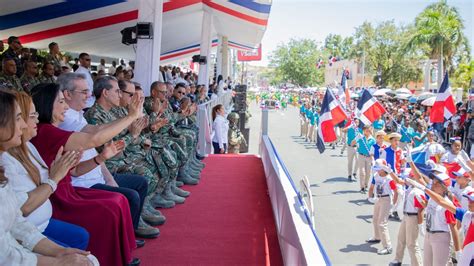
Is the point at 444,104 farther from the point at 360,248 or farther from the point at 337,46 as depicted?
the point at 337,46

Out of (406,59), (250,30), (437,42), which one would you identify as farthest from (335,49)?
(250,30)

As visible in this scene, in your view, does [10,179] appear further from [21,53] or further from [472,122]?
[472,122]

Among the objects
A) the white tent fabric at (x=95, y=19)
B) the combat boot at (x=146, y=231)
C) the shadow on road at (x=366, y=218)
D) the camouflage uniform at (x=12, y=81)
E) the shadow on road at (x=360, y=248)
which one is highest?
the white tent fabric at (x=95, y=19)

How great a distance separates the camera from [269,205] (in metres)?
5.20

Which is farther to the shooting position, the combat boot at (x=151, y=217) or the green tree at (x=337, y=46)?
the green tree at (x=337, y=46)

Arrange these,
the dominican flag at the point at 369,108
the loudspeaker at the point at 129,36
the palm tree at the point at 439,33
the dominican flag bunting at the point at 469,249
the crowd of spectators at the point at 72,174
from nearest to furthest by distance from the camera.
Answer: the crowd of spectators at the point at 72,174
the dominican flag bunting at the point at 469,249
the loudspeaker at the point at 129,36
the dominican flag at the point at 369,108
the palm tree at the point at 439,33

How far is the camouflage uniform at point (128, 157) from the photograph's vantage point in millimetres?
3492

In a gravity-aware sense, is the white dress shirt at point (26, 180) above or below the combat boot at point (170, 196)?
above

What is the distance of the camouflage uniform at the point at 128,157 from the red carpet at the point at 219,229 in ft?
1.80

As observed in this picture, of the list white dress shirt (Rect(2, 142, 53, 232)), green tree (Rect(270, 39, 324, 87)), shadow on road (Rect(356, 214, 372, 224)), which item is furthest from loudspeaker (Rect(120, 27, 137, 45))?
green tree (Rect(270, 39, 324, 87))

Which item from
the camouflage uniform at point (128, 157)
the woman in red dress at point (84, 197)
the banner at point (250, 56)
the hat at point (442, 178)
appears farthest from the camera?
the banner at point (250, 56)

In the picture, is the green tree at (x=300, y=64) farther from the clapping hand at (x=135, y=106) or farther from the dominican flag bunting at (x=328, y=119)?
the clapping hand at (x=135, y=106)

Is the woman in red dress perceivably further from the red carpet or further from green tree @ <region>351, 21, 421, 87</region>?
green tree @ <region>351, 21, 421, 87</region>

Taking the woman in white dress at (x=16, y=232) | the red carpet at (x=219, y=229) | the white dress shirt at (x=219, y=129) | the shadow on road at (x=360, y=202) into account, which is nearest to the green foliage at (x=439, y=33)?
the shadow on road at (x=360, y=202)
